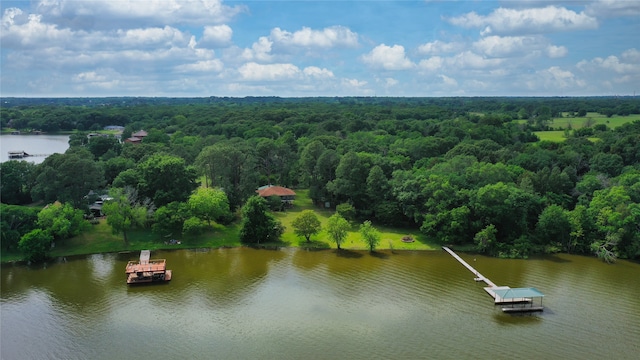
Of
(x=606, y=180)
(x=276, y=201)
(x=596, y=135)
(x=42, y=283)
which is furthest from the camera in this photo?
(x=596, y=135)

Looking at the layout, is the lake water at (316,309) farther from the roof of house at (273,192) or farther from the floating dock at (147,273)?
the roof of house at (273,192)

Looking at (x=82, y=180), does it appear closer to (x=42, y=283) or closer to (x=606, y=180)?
(x=42, y=283)

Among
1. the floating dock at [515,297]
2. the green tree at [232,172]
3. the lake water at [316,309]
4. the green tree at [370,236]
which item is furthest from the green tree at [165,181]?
the floating dock at [515,297]

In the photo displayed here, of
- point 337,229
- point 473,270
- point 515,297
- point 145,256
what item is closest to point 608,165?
point 473,270

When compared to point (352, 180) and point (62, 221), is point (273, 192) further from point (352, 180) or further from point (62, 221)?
point (62, 221)

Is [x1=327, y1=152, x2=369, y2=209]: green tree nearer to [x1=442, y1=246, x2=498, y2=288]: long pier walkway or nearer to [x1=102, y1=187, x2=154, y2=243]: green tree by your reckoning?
[x1=442, y1=246, x2=498, y2=288]: long pier walkway

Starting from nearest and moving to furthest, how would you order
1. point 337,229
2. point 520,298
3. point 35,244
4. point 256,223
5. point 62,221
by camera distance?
1. point 520,298
2. point 35,244
3. point 62,221
4. point 337,229
5. point 256,223

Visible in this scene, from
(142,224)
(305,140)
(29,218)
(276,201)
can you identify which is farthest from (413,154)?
(29,218)

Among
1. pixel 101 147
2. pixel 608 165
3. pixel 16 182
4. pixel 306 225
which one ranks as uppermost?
pixel 101 147
